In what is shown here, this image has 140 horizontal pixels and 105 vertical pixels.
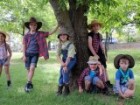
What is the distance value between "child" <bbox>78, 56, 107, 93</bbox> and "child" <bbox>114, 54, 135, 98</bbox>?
0.41 m

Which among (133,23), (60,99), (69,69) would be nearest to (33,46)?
(69,69)

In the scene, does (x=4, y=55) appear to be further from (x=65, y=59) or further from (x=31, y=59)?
(x=65, y=59)

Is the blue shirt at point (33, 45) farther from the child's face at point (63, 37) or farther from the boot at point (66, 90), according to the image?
the boot at point (66, 90)

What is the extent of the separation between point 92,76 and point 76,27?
55.3 inches

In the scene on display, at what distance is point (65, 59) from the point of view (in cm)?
846

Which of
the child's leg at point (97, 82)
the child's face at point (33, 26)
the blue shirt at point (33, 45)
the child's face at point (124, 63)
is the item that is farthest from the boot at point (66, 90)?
the child's face at point (33, 26)

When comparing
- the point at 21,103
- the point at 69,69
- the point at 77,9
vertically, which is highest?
the point at 77,9

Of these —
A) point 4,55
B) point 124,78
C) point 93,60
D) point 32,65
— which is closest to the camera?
point 124,78

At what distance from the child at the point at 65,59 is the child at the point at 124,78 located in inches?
42.2

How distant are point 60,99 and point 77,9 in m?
2.34

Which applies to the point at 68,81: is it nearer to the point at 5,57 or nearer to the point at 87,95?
the point at 87,95

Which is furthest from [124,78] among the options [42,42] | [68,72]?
[42,42]

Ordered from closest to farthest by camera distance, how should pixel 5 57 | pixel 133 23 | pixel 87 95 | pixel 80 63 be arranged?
pixel 87 95
pixel 80 63
pixel 5 57
pixel 133 23

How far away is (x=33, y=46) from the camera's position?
8.85 meters
